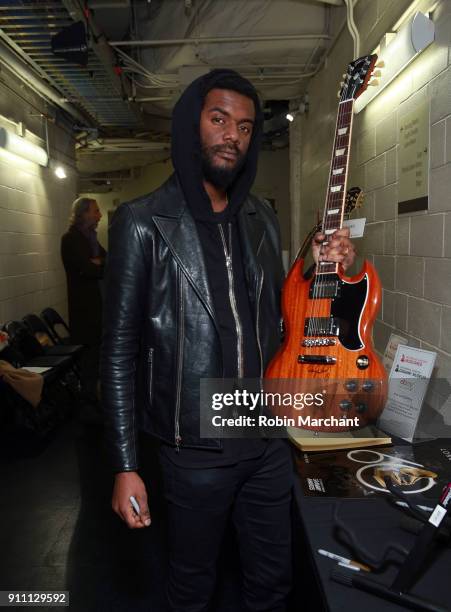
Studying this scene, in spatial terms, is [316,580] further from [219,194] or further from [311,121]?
[311,121]

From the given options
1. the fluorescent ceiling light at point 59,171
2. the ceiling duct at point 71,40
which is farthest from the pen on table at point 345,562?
the fluorescent ceiling light at point 59,171

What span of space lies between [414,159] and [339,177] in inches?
17.8

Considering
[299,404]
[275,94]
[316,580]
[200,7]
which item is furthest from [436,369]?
[275,94]

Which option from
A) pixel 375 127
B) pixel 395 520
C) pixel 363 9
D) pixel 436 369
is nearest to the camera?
pixel 395 520

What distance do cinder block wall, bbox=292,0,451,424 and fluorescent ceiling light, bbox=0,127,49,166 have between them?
2370 mm

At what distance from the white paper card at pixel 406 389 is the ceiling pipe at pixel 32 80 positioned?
3.46 meters

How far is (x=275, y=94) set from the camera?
4.56 m

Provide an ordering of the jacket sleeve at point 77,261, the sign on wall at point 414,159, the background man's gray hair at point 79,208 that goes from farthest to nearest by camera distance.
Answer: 1. the background man's gray hair at point 79,208
2. the jacket sleeve at point 77,261
3. the sign on wall at point 414,159

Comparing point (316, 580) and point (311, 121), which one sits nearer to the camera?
point (316, 580)

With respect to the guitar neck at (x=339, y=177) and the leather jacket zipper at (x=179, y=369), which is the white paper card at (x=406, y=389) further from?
the leather jacket zipper at (x=179, y=369)

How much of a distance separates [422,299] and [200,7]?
2.74m

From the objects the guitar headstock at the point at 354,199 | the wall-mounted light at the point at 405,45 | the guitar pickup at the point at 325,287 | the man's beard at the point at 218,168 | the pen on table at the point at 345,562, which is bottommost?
the pen on table at the point at 345,562

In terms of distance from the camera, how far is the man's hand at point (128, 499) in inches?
45.2

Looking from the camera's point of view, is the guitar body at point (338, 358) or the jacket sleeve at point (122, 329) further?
the guitar body at point (338, 358)
